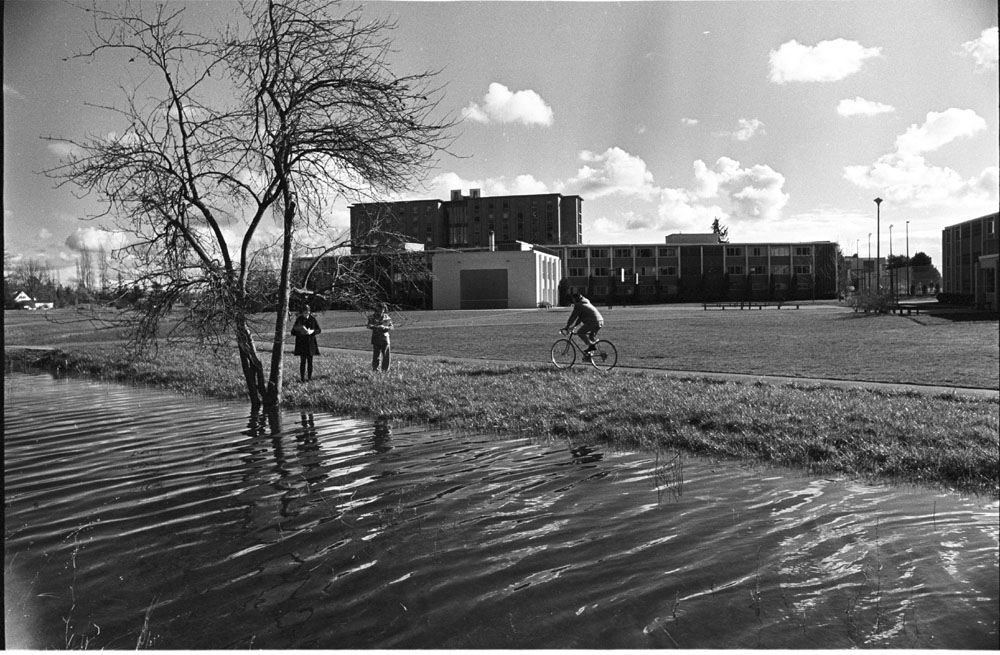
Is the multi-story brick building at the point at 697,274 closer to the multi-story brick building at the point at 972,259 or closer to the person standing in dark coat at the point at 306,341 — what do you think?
the person standing in dark coat at the point at 306,341

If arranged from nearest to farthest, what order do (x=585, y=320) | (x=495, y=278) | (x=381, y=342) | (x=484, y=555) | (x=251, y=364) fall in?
1. (x=484, y=555)
2. (x=251, y=364)
3. (x=381, y=342)
4. (x=585, y=320)
5. (x=495, y=278)

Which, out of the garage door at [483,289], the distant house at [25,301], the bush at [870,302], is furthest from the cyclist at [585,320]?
the distant house at [25,301]

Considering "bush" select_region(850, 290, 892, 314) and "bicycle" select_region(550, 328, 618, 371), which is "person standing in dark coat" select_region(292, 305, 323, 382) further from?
"bush" select_region(850, 290, 892, 314)

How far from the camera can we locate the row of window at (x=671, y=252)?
21.9 m

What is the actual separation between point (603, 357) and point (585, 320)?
940 millimetres

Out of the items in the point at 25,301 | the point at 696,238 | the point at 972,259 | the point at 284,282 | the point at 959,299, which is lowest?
the point at 959,299

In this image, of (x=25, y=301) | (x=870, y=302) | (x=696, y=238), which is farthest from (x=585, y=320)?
(x=870, y=302)

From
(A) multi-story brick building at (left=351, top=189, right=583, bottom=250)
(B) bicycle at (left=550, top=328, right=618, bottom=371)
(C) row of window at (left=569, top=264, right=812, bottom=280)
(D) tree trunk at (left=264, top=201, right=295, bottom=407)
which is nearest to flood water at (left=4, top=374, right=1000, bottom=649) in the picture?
(D) tree trunk at (left=264, top=201, right=295, bottom=407)

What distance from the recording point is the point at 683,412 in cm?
875

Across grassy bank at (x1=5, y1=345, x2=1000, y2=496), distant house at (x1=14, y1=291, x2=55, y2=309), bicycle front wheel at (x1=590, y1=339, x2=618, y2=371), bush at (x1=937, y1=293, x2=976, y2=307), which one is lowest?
grassy bank at (x1=5, y1=345, x2=1000, y2=496)

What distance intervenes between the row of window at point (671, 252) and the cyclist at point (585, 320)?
7.08 meters

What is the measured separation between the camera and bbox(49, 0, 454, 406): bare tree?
7.30 meters

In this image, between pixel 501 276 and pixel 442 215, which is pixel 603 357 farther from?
pixel 442 215

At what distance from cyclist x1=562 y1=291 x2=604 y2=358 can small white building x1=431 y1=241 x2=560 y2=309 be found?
1862 millimetres
